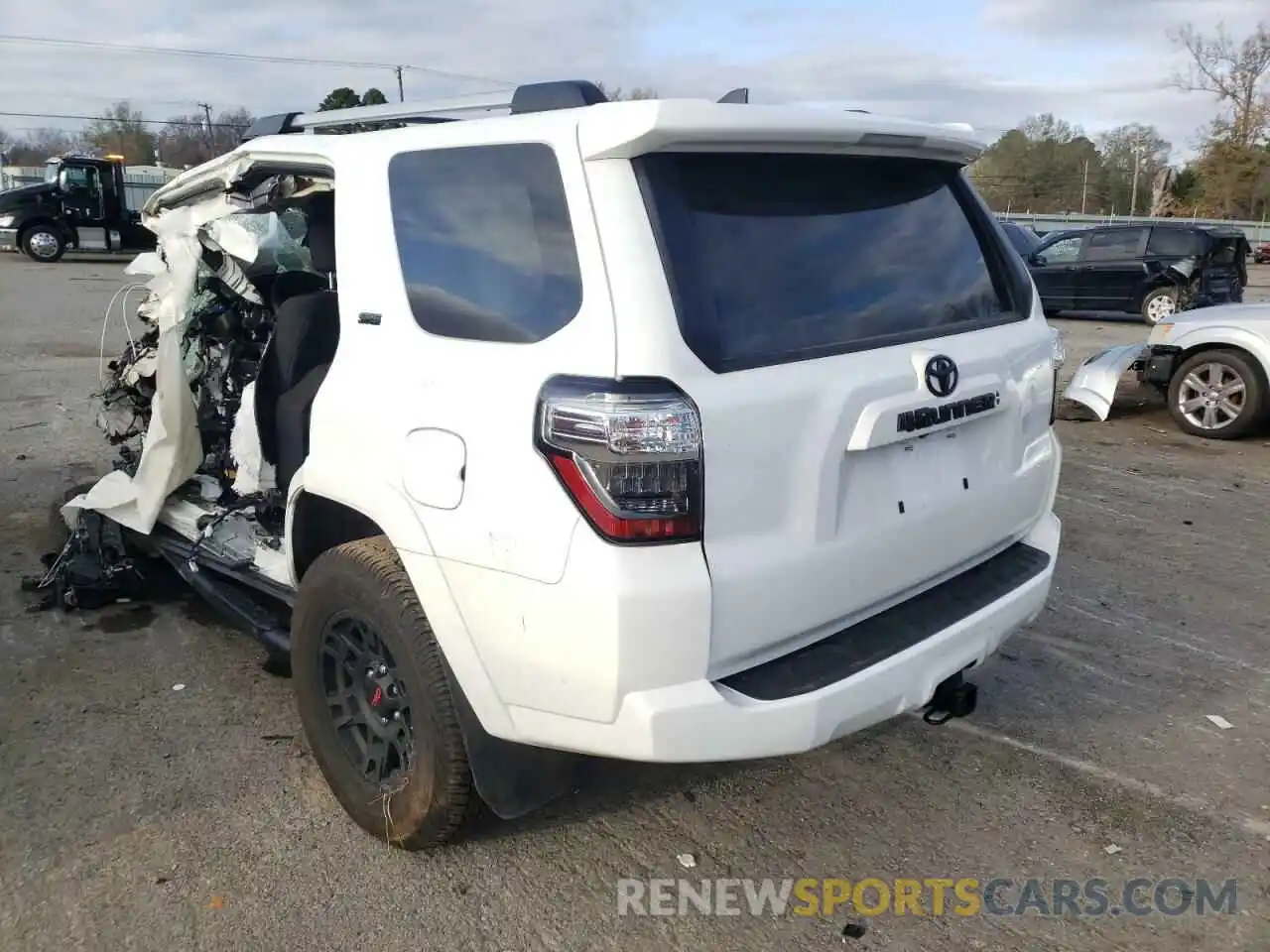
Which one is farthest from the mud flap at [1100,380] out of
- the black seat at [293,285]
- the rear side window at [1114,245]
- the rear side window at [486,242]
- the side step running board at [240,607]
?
the rear side window at [1114,245]

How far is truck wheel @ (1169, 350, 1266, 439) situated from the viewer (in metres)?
8.54

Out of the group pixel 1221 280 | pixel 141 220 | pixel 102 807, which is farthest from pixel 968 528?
pixel 1221 280

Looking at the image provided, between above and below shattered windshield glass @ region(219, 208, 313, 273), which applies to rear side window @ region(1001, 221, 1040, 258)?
above

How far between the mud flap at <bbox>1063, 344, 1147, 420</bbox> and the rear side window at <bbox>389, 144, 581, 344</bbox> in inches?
273

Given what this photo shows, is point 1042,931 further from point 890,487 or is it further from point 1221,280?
point 1221,280

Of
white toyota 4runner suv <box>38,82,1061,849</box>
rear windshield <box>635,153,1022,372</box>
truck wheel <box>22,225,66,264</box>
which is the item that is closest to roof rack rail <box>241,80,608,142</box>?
white toyota 4runner suv <box>38,82,1061,849</box>

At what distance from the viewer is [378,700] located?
289 centimetres

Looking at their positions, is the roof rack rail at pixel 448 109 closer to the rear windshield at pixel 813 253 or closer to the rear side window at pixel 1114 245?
the rear windshield at pixel 813 253

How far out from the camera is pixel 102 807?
3.13 metres

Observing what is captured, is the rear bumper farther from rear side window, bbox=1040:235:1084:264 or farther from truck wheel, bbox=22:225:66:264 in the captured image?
truck wheel, bbox=22:225:66:264

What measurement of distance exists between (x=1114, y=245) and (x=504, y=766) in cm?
1813

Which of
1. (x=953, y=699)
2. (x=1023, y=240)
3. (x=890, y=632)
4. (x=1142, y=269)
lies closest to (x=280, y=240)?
(x=890, y=632)

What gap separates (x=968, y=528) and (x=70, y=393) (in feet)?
30.2

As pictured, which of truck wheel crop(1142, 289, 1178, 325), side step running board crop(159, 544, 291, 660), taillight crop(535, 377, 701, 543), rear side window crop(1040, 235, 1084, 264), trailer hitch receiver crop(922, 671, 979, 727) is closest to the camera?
taillight crop(535, 377, 701, 543)
